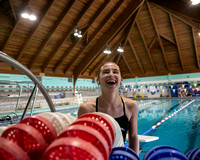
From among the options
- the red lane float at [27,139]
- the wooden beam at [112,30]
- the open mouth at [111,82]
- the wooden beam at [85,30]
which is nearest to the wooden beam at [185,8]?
the wooden beam at [112,30]

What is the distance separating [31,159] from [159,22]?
59.4ft

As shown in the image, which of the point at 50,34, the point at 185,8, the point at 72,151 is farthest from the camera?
the point at 50,34

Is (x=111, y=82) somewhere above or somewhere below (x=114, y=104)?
above

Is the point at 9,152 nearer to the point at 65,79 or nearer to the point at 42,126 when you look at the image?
the point at 42,126

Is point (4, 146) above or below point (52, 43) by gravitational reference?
below

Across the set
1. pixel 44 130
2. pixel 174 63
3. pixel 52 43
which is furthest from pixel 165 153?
pixel 174 63

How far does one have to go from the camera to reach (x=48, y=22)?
11.8 metres

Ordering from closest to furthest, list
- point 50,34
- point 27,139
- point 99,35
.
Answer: point 27,139, point 50,34, point 99,35

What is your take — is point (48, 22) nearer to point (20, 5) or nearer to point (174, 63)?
point (20, 5)

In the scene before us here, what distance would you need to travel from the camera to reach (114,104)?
1727mm

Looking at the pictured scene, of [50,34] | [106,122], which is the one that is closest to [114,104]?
[106,122]

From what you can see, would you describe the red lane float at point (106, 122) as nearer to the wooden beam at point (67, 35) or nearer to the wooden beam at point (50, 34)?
the wooden beam at point (50, 34)

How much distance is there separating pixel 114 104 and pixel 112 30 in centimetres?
1361

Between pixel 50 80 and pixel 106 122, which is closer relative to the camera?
pixel 106 122
